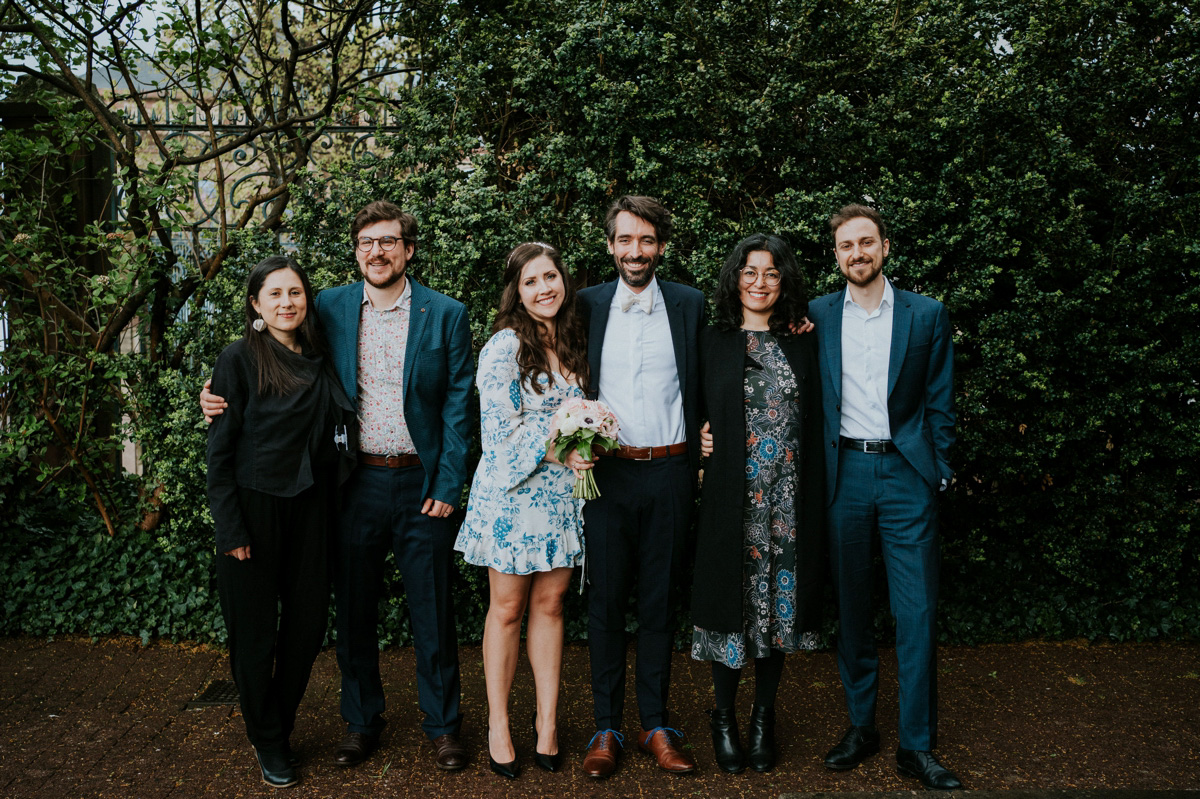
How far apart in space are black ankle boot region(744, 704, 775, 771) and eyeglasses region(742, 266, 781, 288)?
1834 millimetres

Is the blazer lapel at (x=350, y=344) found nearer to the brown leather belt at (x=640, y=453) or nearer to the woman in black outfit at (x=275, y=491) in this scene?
the woman in black outfit at (x=275, y=491)

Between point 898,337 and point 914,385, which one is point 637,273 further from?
point 914,385

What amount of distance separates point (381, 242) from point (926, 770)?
10.3ft

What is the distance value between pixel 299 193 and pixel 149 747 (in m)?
3.02

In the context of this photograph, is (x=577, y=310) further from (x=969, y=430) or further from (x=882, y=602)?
(x=882, y=602)

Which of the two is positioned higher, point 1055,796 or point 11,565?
point 11,565

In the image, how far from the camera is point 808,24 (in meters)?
4.61

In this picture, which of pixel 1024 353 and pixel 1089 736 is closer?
pixel 1089 736

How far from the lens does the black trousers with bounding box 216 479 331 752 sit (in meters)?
3.43

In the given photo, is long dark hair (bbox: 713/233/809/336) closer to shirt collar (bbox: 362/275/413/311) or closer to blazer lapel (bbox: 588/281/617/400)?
blazer lapel (bbox: 588/281/617/400)

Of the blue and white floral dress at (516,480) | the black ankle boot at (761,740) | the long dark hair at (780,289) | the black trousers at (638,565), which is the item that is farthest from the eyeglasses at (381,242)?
the black ankle boot at (761,740)

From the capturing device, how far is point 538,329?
139 inches

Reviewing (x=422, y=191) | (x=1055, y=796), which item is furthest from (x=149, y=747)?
(x=1055, y=796)

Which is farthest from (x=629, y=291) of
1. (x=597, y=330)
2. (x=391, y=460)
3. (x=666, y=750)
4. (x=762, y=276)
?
(x=666, y=750)
